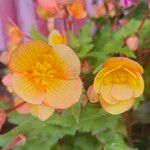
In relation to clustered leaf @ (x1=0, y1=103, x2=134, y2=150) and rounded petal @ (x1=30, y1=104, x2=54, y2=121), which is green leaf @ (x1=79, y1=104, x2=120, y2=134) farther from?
rounded petal @ (x1=30, y1=104, x2=54, y2=121)

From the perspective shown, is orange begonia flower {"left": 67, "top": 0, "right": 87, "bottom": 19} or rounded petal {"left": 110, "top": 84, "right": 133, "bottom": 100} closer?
rounded petal {"left": 110, "top": 84, "right": 133, "bottom": 100}

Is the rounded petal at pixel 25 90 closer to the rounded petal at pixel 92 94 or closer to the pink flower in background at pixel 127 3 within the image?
the rounded petal at pixel 92 94

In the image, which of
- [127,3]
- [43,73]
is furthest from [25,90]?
[127,3]

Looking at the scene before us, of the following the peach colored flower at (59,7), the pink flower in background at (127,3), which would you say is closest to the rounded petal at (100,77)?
the peach colored flower at (59,7)

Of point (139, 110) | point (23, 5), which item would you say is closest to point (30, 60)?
point (139, 110)

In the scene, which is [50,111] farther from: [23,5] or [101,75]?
[23,5]

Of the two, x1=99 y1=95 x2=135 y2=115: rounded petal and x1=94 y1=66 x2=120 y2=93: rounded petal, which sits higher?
x1=94 y1=66 x2=120 y2=93: rounded petal

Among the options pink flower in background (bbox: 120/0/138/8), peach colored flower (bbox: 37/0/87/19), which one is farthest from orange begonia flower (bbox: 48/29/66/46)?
pink flower in background (bbox: 120/0/138/8)

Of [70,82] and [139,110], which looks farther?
[139,110]
